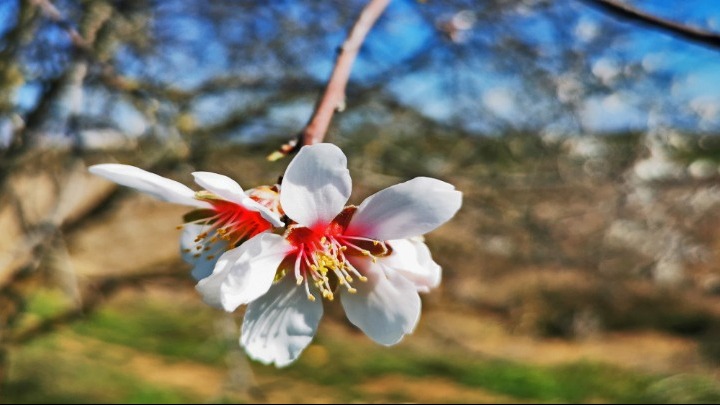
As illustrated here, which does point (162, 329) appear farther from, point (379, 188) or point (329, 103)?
point (329, 103)

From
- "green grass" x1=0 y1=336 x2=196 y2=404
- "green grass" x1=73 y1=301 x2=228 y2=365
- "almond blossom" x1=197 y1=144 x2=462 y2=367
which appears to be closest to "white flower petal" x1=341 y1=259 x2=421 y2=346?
"almond blossom" x1=197 y1=144 x2=462 y2=367

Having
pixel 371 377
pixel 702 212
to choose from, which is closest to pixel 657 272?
pixel 702 212

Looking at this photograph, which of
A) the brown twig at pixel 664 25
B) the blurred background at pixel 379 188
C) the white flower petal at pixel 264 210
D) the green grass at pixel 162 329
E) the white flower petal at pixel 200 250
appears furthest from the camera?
the green grass at pixel 162 329

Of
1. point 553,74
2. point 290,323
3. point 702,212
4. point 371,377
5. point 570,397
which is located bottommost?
point 290,323

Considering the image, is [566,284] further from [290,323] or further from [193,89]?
[290,323]

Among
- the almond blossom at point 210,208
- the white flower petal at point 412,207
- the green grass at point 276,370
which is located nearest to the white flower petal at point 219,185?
the almond blossom at point 210,208

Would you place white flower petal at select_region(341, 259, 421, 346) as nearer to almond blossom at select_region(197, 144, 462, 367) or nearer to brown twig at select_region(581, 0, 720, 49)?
almond blossom at select_region(197, 144, 462, 367)

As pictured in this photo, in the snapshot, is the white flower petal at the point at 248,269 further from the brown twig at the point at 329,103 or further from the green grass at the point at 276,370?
the green grass at the point at 276,370
